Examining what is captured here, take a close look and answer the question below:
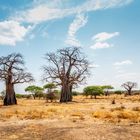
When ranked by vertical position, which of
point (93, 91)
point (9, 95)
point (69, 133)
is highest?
point (93, 91)

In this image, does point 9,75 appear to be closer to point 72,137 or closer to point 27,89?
point 72,137

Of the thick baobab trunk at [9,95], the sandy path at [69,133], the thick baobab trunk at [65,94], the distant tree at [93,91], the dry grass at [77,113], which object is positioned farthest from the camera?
the distant tree at [93,91]

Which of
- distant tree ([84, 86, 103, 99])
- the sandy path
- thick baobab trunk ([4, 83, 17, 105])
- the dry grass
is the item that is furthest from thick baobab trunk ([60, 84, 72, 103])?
distant tree ([84, 86, 103, 99])

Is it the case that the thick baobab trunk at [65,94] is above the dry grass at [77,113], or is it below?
above

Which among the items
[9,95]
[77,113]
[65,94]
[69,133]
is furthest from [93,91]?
[69,133]

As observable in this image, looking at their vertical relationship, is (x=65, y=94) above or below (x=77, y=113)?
above

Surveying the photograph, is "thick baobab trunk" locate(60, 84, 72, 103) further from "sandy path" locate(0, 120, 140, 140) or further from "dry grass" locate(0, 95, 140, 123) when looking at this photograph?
"sandy path" locate(0, 120, 140, 140)

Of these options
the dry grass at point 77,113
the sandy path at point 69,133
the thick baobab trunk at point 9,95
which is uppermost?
the thick baobab trunk at point 9,95

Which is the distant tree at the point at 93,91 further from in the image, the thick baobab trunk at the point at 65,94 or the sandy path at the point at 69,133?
the sandy path at the point at 69,133

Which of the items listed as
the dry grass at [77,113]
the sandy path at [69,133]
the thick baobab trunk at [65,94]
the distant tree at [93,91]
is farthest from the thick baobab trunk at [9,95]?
the distant tree at [93,91]

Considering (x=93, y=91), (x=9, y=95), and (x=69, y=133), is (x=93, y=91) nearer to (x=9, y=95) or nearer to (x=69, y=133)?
(x=9, y=95)

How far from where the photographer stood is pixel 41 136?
13.9m

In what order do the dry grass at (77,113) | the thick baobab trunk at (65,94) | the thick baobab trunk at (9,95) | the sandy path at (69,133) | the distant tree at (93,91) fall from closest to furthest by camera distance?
the sandy path at (69,133)
the dry grass at (77,113)
the thick baobab trunk at (9,95)
the thick baobab trunk at (65,94)
the distant tree at (93,91)

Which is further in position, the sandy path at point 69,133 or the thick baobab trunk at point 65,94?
the thick baobab trunk at point 65,94
